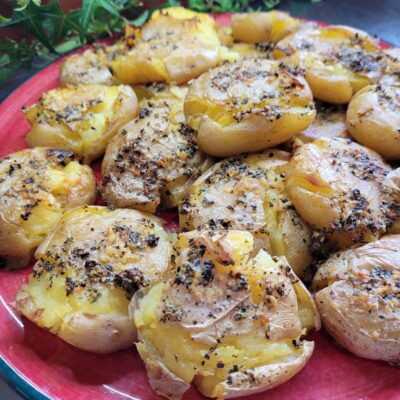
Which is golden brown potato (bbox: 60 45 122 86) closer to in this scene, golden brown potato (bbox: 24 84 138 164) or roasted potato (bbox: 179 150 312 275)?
golden brown potato (bbox: 24 84 138 164)

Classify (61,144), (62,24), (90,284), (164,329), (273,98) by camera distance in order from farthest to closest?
(62,24), (61,144), (273,98), (90,284), (164,329)

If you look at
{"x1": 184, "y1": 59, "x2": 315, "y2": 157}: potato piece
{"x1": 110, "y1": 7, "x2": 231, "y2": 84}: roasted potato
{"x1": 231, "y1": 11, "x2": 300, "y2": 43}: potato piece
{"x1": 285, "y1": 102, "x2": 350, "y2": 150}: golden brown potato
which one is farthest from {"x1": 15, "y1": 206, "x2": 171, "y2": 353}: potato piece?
{"x1": 231, "y1": 11, "x2": 300, "y2": 43}: potato piece

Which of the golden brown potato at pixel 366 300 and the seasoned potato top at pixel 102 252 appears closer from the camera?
the golden brown potato at pixel 366 300

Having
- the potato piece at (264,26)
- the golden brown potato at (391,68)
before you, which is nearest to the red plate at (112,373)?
the golden brown potato at (391,68)

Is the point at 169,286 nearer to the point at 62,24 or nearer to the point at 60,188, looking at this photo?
the point at 60,188

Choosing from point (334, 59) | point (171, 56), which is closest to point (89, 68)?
point (171, 56)

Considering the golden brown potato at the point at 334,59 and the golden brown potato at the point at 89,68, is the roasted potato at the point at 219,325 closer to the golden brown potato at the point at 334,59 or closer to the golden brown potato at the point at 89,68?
the golden brown potato at the point at 334,59

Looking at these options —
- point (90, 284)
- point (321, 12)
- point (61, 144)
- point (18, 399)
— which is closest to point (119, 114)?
point (61, 144)

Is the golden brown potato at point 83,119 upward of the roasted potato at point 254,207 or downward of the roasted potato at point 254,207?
upward
